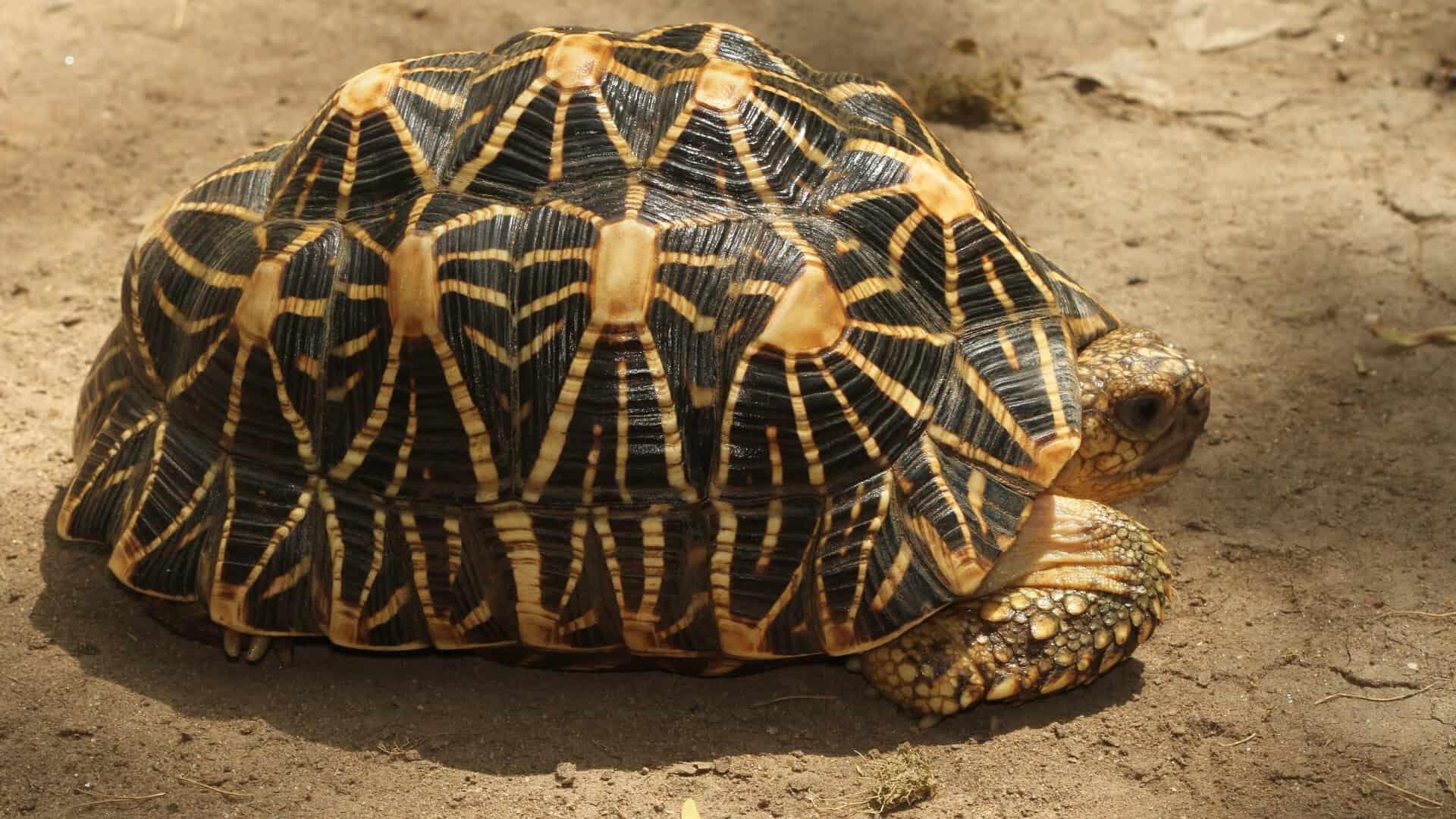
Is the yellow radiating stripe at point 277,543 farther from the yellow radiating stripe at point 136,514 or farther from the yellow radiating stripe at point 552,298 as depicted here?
the yellow radiating stripe at point 552,298

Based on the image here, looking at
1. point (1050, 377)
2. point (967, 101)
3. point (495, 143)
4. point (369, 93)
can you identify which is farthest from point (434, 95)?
point (967, 101)

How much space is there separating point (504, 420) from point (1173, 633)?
2097 mm

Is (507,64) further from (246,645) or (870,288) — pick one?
(246,645)

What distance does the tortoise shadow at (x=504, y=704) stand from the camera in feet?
12.7

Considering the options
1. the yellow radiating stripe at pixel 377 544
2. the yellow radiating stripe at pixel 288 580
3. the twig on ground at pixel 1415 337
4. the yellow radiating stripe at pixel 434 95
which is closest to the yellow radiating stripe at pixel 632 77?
the yellow radiating stripe at pixel 434 95

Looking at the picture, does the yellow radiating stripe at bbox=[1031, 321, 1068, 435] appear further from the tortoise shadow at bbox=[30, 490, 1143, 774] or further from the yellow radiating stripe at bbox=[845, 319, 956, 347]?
the tortoise shadow at bbox=[30, 490, 1143, 774]

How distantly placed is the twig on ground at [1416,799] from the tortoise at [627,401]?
730 millimetres

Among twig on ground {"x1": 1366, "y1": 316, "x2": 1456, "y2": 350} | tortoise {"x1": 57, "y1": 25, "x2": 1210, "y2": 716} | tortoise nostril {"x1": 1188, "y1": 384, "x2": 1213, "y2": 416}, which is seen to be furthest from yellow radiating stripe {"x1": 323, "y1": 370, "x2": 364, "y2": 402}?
twig on ground {"x1": 1366, "y1": 316, "x2": 1456, "y2": 350}

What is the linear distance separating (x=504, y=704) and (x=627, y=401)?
40.7 inches

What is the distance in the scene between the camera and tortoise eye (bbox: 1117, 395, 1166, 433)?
4.11 meters

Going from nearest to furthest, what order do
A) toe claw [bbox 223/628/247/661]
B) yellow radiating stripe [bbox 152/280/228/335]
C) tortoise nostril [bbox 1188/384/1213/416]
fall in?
1. yellow radiating stripe [bbox 152/280/228/335]
2. toe claw [bbox 223/628/247/661]
3. tortoise nostril [bbox 1188/384/1213/416]

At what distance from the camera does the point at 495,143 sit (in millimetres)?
3803

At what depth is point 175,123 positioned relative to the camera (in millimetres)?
6238

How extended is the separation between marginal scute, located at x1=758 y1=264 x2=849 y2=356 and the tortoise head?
89 centimetres
